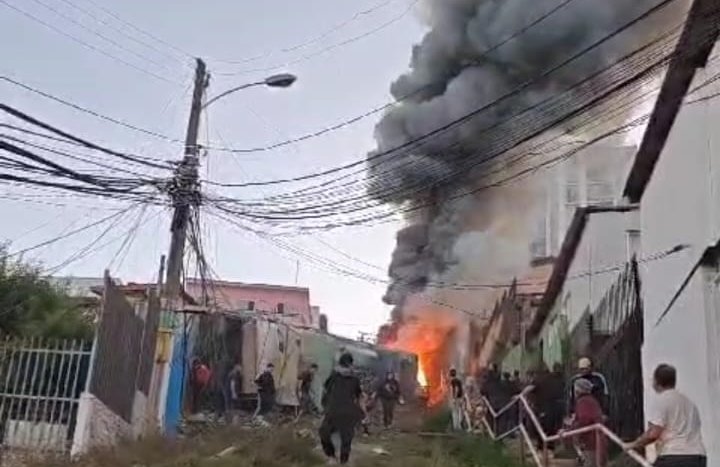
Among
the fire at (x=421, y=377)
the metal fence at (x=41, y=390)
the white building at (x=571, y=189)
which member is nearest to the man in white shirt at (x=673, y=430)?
the metal fence at (x=41, y=390)

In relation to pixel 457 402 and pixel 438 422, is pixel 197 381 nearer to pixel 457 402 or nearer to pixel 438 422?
pixel 438 422

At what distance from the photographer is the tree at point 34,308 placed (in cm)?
1492

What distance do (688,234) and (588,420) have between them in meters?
2.21

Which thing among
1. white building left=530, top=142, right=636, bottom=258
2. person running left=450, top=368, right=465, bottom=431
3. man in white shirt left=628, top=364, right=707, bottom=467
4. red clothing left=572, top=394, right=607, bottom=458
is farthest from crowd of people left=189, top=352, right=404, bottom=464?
white building left=530, top=142, right=636, bottom=258

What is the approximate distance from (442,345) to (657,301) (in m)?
20.3

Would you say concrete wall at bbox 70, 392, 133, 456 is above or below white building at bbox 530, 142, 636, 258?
below

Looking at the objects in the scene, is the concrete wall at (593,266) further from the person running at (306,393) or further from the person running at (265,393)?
the person running at (265,393)

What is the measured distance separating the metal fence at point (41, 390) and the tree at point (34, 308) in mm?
3513

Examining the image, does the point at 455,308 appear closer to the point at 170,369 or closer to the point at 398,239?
the point at 398,239

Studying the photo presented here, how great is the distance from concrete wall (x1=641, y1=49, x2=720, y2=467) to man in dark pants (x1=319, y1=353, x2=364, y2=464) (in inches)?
123

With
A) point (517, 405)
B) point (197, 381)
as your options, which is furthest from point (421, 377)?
point (517, 405)

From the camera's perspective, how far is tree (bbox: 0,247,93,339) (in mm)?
14922

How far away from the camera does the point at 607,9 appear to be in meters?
18.8

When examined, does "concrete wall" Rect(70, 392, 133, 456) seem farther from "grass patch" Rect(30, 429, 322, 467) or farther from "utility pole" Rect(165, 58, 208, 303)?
"utility pole" Rect(165, 58, 208, 303)
